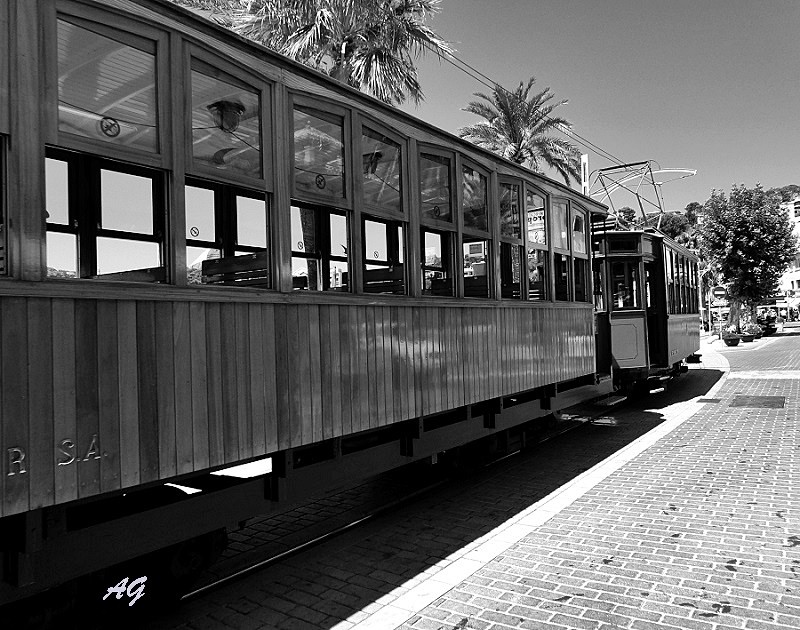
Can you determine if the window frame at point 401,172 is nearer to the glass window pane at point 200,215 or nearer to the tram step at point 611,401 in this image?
the glass window pane at point 200,215

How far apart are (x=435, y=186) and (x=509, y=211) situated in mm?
1496

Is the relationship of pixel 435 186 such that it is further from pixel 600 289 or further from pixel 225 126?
pixel 600 289

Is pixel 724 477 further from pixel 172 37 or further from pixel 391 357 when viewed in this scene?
pixel 172 37

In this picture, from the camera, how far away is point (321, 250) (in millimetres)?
5176

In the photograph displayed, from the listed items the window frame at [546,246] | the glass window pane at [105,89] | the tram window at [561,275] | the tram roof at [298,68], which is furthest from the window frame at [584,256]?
the glass window pane at [105,89]

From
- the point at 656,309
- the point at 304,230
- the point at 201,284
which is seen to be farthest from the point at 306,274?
the point at 656,309

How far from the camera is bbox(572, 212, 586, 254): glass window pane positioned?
337 inches

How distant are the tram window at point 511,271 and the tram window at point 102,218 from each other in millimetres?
3661

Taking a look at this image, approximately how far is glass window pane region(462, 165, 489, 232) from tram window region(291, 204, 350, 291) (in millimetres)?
1473

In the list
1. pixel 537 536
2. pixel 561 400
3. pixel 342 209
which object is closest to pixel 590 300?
pixel 561 400

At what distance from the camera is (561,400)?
812 cm

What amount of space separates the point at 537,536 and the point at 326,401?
7.40 ft

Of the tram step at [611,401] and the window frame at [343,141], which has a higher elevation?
the window frame at [343,141]

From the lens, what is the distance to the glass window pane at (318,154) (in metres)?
4.20
